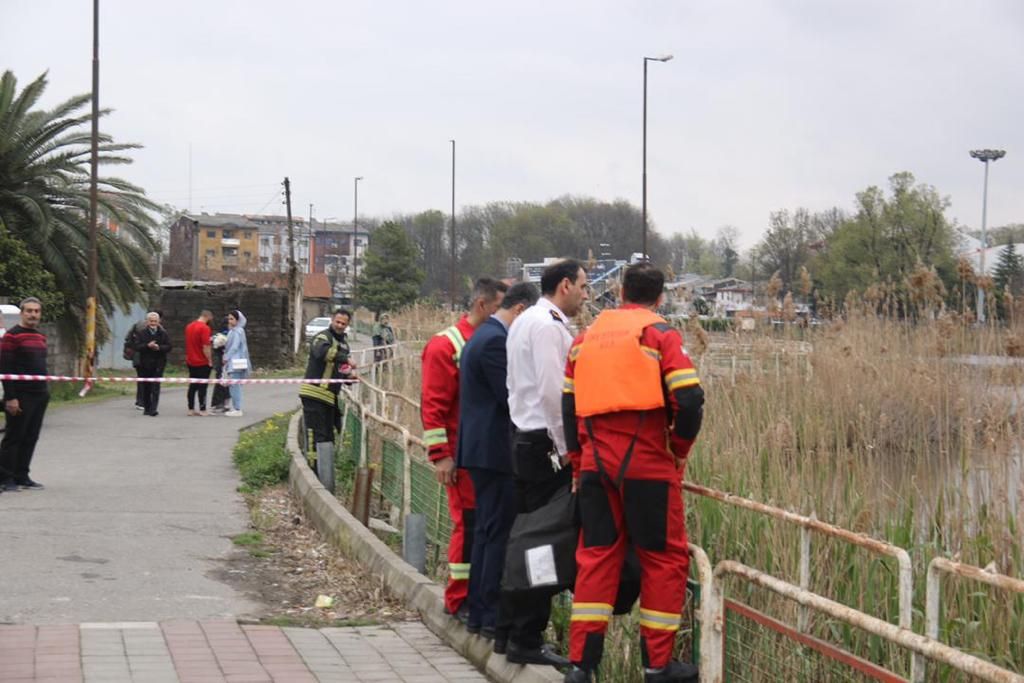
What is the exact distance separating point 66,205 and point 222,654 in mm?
21364

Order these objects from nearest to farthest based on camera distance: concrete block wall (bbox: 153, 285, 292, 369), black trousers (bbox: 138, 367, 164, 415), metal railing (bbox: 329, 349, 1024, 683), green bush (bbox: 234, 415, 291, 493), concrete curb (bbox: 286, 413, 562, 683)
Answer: metal railing (bbox: 329, 349, 1024, 683) < concrete curb (bbox: 286, 413, 562, 683) < green bush (bbox: 234, 415, 291, 493) < black trousers (bbox: 138, 367, 164, 415) < concrete block wall (bbox: 153, 285, 292, 369)

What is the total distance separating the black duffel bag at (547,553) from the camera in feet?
20.3

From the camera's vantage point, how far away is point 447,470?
7.48 meters

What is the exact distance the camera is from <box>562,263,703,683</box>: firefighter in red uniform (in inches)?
224

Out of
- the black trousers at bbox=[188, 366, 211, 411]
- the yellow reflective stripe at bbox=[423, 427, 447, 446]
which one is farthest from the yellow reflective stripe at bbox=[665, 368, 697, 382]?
the black trousers at bbox=[188, 366, 211, 411]

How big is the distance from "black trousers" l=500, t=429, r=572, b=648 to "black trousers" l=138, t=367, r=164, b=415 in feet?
53.9

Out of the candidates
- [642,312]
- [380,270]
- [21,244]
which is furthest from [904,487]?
[380,270]

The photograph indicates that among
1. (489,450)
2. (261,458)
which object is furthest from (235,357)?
(489,450)

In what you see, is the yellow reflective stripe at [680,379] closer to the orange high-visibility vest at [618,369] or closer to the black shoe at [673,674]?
the orange high-visibility vest at [618,369]

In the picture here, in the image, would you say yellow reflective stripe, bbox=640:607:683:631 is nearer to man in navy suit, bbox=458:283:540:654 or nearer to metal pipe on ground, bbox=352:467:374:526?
man in navy suit, bbox=458:283:540:654

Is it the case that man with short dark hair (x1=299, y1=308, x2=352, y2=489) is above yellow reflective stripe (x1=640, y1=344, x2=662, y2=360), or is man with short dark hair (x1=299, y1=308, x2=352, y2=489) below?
below

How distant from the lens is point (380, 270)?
260 ft

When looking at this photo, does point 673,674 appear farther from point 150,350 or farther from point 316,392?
point 150,350

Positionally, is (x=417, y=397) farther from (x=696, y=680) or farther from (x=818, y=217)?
(x=818, y=217)
